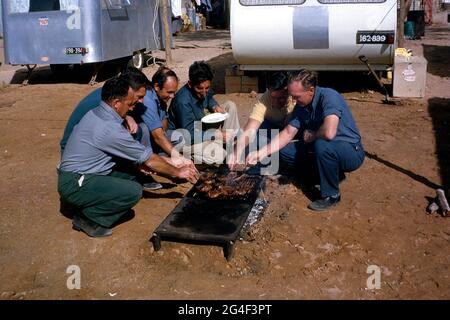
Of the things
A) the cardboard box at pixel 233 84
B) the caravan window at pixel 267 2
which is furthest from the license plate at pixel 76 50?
the caravan window at pixel 267 2

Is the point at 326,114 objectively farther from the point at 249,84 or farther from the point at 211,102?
the point at 249,84

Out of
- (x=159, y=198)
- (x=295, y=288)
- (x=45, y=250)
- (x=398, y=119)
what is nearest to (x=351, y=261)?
Answer: (x=295, y=288)

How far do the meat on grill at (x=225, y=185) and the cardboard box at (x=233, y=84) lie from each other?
4949 millimetres

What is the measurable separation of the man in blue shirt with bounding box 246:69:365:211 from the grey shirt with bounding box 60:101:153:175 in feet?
4.90

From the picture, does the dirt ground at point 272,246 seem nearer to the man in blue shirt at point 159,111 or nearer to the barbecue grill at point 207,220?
the barbecue grill at point 207,220

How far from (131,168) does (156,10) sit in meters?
10.3

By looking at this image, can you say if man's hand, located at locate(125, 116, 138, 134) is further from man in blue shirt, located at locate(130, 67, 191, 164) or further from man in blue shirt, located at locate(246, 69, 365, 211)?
man in blue shirt, located at locate(246, 69, 365, 211)

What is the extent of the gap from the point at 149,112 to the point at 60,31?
22.2 feet

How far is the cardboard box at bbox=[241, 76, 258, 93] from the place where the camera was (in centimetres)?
1002

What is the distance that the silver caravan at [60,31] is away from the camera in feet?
35.3

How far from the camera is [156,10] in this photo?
1435cm

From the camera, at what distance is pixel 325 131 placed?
15.6ft

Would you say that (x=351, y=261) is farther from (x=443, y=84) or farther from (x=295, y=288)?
(x=443, y=84)

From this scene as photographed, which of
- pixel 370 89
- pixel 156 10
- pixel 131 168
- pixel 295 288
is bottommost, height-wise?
pixel 295 288
